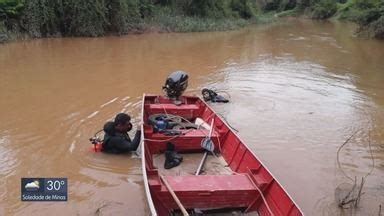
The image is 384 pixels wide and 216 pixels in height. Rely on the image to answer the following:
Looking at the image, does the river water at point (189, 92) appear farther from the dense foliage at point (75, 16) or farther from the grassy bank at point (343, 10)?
the grassy bank at point (343, 10)

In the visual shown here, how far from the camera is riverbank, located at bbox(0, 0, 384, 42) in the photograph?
22.4 m

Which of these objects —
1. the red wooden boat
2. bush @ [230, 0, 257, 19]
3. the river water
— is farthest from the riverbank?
the red wooden boat

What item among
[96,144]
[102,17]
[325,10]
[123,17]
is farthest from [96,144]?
[325,10]

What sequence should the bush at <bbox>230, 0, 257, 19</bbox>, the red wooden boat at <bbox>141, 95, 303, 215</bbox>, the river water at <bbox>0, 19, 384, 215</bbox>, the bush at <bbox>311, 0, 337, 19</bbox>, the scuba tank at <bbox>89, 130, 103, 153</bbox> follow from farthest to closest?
1. the bush at <bbox>311, 0, 337, 19</bbox>
2. the bush at <bbox>230, 0, 257, 19</bbox>
3. the scuba tank at <bbox>89, 130, 103, 153</bbox>
4. the river water at <bbox>0, 19, 384, 215</bbox>
5. the red wooden boat at <bbox>141, 95, 303, 215</bbox>

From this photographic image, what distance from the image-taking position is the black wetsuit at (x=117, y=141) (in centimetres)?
718

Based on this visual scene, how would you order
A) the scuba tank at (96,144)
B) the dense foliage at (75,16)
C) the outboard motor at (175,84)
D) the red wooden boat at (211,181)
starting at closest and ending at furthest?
the red wooden boat at (211,181), the scuba tank at (96,144), the outboard motor at (175,84), the dense foliage at (75,16)

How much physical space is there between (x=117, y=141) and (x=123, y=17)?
19.6m

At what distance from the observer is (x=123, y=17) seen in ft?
84.4

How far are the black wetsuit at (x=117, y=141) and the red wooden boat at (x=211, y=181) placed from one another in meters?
0.23

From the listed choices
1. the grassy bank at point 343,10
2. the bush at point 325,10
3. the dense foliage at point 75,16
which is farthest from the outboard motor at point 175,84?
the bush at point 325,10
